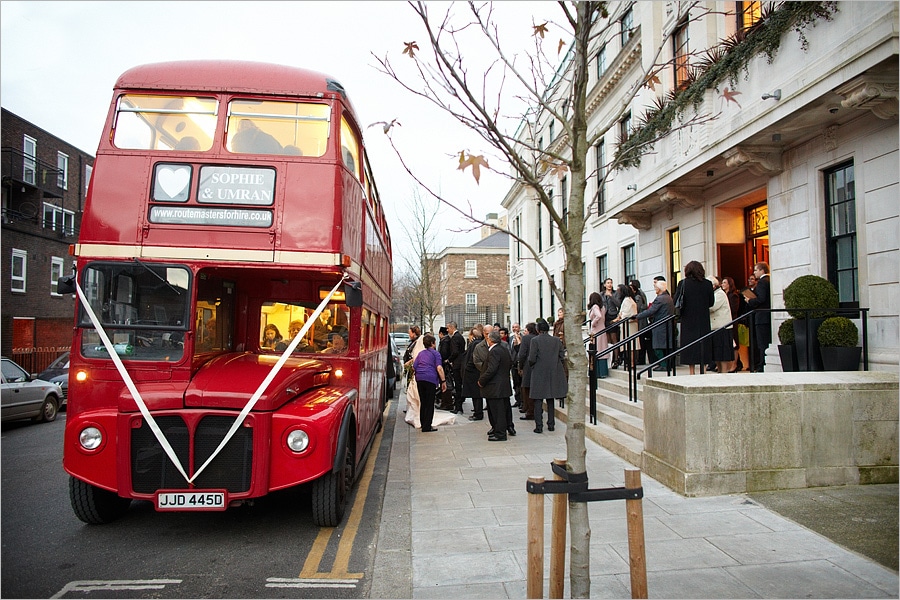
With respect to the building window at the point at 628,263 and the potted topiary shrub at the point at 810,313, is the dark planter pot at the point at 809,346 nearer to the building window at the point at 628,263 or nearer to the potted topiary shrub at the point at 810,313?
the potted topiary shrub at the point at 810,313

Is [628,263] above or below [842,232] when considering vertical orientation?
above

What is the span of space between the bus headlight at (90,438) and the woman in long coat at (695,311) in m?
7.71

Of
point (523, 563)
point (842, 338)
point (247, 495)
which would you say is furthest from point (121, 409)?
point (842, 338)

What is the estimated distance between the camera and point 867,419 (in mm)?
5941

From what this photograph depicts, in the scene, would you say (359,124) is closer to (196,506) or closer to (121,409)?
(121,409)

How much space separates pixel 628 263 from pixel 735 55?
8.85m

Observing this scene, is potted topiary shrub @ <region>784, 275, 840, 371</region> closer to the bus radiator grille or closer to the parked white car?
the bus radiator grille

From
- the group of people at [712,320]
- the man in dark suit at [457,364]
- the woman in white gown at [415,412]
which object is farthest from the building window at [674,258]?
the woman in white gown at [415,412]

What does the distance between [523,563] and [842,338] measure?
539 centimetres

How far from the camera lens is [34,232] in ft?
98.8

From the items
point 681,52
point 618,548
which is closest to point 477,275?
point 681,52

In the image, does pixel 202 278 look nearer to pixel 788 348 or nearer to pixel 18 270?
pixel 788 348

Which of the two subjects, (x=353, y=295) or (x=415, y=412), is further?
(x=415, y=412)

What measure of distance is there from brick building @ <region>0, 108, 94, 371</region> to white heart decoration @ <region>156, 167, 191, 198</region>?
26.1 m
